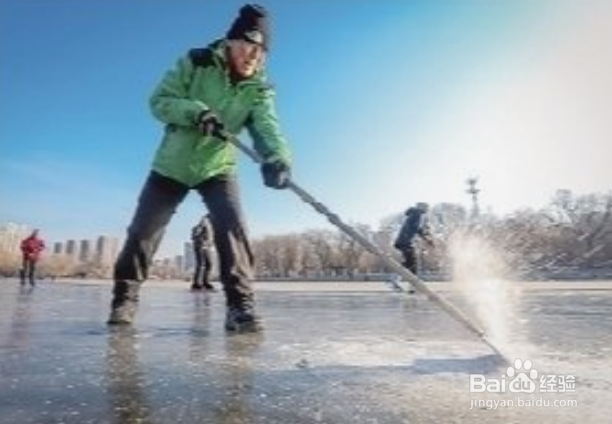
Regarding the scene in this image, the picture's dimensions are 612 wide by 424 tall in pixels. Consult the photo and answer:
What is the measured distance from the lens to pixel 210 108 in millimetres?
4688

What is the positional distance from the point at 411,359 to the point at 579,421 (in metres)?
1.24

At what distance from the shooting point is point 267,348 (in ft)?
11.8

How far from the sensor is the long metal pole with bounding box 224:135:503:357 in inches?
132

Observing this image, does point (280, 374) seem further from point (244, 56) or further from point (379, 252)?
point (244, 56)

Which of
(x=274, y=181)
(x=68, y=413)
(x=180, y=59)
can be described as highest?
(x=180, y=59)

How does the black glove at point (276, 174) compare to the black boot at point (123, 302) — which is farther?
the black boot at point (123, 302)

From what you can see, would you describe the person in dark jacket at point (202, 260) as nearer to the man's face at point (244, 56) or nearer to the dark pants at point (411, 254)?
the dark pants at point (411, 254)

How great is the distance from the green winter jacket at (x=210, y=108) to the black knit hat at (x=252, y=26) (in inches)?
5.7

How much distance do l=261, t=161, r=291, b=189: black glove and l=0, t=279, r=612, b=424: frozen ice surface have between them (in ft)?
2.97

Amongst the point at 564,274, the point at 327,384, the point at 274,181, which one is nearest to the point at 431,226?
the point at 274,181

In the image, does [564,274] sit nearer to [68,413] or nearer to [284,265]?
[68,413]

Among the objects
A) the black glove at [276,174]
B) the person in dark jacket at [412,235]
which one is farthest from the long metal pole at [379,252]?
the person in dark jacket at [412,235]

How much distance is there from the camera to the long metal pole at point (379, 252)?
334 cm

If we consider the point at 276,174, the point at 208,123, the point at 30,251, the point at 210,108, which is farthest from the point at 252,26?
the point at 30,251
